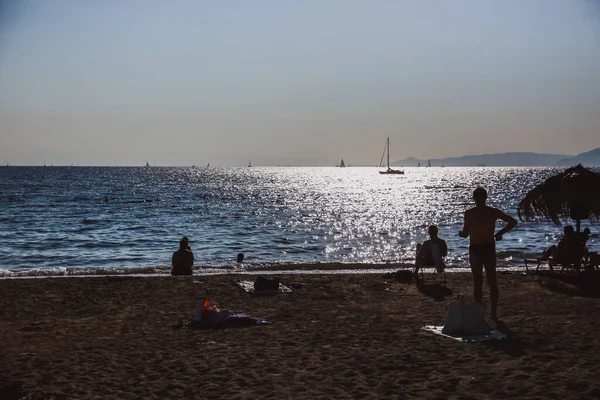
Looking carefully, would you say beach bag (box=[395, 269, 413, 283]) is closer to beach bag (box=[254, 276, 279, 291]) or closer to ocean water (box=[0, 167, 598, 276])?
beach bag (box=[254, 276, 279, 291])

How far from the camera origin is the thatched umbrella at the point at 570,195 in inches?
572

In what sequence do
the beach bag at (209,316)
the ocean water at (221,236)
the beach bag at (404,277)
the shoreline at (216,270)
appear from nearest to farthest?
the beach bag at (209,316)
the beach bag at (404,277)
the shoreline at (216,270)
the ocean water at (221,236)

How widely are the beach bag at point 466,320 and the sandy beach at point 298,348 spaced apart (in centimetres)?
39

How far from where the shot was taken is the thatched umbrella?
1454 centimetres

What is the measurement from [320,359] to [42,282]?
9977 mm

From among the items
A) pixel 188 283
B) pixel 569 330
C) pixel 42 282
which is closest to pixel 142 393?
→ pixel 569 330

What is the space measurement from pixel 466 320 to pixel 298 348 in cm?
248

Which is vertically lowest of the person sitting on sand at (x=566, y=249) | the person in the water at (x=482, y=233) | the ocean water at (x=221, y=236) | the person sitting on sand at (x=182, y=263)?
the ocean water at (x=221, y=236)

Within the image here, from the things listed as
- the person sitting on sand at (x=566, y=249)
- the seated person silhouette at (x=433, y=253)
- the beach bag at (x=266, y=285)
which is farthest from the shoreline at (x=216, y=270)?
the beach bag at (x=266, y=285)

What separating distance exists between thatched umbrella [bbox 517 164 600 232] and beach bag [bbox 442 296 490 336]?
7.27m

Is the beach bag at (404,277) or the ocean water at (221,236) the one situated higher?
the beach bag at (404,277)

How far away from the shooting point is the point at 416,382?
660 cm

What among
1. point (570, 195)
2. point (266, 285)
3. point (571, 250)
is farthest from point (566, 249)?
point (266, 285)

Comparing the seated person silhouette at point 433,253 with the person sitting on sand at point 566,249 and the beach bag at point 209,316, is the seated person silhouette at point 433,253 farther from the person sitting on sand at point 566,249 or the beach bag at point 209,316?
the beach bag at point 209,316
